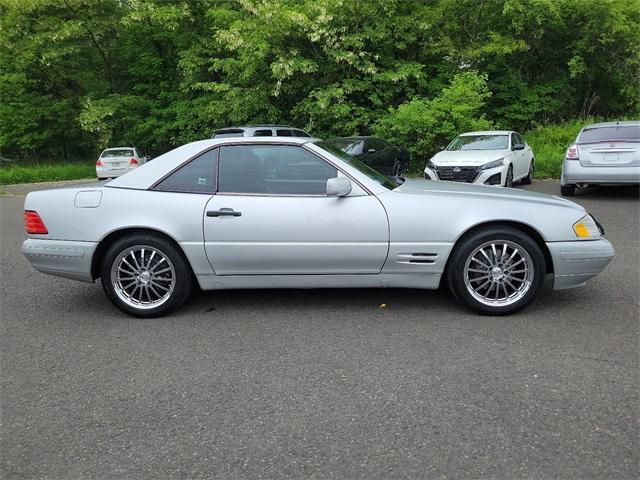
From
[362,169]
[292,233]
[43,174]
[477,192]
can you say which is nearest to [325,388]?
[292,233]

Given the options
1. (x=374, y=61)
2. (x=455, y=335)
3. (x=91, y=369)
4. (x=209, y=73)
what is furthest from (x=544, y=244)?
(x=209, y=73)

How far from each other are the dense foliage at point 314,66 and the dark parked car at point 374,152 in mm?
1633

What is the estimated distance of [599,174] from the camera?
982cm

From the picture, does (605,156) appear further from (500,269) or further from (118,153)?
(118,153)

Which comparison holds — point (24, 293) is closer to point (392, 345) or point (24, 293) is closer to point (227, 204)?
point (227, 204)

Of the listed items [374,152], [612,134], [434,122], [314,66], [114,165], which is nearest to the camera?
[612,134]

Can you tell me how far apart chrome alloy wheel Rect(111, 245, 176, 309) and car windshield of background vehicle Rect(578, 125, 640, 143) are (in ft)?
29.1

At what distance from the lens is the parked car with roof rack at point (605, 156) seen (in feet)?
31.4

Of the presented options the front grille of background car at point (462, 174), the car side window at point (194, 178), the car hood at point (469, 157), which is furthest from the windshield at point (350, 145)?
the car side window at point (194, 178)

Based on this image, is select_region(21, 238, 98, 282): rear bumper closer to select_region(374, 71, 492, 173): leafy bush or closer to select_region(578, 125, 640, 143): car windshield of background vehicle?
select_region(578, 125, 640, 143): car windshield of background vehicle

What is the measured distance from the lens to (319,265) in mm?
4238

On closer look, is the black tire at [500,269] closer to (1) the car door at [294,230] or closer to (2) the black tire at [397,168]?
(1) the car door at [294,230]

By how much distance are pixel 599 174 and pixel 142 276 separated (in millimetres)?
8746

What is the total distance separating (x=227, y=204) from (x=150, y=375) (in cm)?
152
